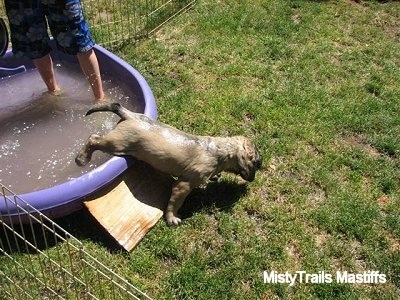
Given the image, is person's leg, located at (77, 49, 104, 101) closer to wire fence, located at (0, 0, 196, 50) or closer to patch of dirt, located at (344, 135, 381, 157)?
wire fence, located at (0, 0, 196, 50)

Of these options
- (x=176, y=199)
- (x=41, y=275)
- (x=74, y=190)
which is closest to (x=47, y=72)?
(x=74, y=190)

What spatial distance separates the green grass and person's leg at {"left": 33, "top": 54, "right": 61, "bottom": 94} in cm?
104

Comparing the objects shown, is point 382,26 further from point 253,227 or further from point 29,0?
point 29,0

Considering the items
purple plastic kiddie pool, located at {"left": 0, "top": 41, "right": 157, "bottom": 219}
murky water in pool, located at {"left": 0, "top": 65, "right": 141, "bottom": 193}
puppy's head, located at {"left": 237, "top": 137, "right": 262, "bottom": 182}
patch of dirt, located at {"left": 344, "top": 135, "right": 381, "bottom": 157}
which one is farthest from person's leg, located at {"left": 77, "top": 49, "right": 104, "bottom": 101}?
patch of dirt, located at {"left": 344, "top": 135, "right": 381, "bottom": 157}

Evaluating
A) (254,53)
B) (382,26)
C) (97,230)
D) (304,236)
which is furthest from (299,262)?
(382,26)

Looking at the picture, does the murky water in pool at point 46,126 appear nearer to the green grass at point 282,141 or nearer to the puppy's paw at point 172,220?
the green grass at point 282,141

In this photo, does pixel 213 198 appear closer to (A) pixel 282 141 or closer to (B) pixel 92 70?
(A) pixel 282 141

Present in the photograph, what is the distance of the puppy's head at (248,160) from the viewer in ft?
15.1

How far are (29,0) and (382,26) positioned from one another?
447cm

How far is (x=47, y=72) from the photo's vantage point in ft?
18.0

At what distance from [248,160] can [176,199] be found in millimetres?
685

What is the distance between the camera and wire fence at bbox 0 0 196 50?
6.66 m

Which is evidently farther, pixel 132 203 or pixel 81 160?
pixel 81 160

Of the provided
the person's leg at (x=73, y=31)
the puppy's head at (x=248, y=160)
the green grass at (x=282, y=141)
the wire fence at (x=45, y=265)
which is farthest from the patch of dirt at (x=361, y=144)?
the wire fence at (x=45, y=265)
